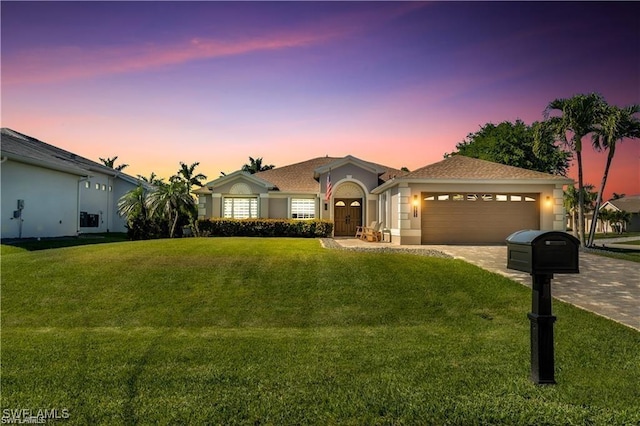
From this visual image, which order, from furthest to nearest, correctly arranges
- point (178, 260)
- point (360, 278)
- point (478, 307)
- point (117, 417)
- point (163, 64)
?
point (163, 64) → point (178, 260) → point (360, 278) → point (478, 307) → point (117, 417)

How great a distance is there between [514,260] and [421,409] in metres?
2.10

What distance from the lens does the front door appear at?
25.4 metres

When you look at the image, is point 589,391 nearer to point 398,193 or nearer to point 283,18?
point 283,18

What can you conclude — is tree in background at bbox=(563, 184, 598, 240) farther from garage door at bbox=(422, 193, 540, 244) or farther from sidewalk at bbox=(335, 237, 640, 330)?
sidewalk at bbox=(335, 237, 640, 330)

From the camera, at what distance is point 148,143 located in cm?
2061

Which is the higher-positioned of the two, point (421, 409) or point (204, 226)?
point (204, 226)

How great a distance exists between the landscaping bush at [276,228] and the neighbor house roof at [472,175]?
469 cm

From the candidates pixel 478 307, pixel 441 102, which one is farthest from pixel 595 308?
pixel 441 102

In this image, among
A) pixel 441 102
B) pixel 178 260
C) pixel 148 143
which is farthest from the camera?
pixel 148 143

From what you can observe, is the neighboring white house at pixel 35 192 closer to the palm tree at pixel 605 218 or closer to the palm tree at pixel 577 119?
the palm tree at pixel 577 119

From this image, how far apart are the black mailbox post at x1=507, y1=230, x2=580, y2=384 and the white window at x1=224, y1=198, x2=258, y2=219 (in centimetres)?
2146

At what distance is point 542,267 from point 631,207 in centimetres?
6190

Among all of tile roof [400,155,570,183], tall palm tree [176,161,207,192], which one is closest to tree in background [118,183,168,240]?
tile roof [400,155,570,183]

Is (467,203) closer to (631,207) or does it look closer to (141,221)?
(141,221)
